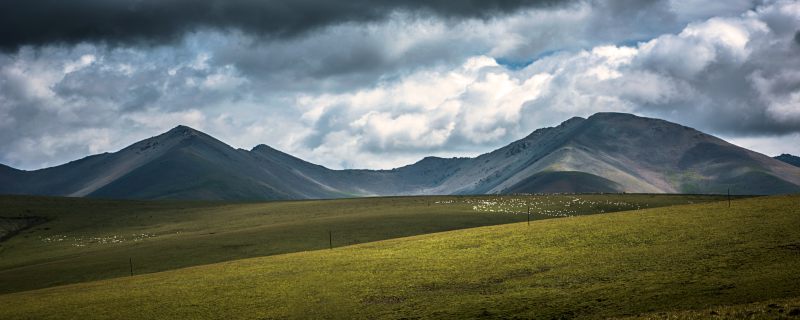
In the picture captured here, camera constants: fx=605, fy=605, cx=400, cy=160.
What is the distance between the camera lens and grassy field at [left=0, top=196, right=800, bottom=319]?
40.0 metres

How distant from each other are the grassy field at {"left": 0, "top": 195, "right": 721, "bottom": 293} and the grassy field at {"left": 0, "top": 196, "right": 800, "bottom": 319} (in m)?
25.4

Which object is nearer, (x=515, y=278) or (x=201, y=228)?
(x=515, y=278)

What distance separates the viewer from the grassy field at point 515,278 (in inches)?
1575

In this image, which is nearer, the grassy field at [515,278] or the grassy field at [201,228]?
the grassy field at [515,278]

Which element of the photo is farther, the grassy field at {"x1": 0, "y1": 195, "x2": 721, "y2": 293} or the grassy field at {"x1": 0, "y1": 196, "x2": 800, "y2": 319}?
the grassy field at {"x1": 0, "y1": 195, "x2": 721, "y2": 293}

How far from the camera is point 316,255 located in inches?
2965

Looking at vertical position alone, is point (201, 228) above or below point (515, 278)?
above

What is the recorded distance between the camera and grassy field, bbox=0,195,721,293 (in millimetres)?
94688

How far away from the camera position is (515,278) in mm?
50344

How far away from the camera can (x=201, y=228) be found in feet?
472

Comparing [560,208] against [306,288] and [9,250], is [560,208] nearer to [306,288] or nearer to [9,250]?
[306,288]

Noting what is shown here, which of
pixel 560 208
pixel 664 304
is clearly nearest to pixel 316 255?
pixel 664 304

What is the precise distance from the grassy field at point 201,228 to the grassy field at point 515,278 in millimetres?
25422

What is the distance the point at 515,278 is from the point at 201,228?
360 feet
